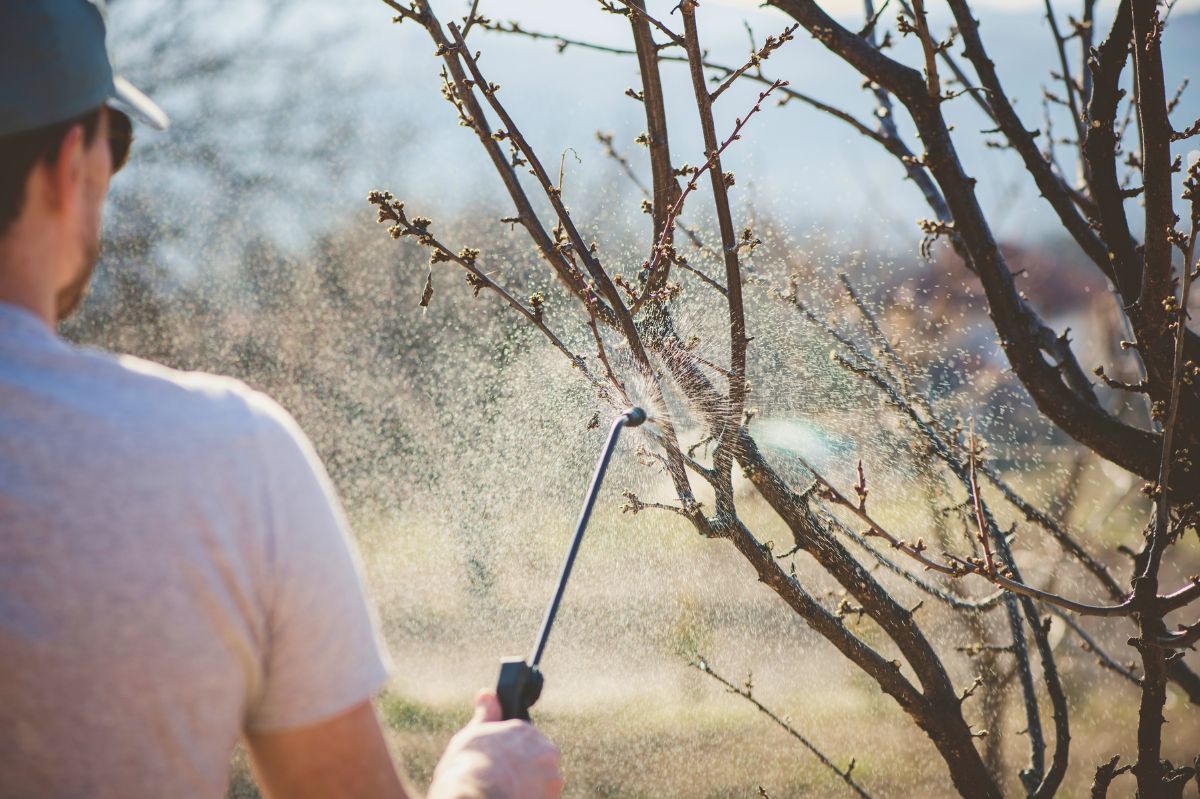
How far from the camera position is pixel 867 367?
1.91 m

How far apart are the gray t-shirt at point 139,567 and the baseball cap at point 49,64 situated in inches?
5.2

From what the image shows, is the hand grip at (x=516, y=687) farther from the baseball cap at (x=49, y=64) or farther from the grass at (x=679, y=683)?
the grass at (x=679, y=683)

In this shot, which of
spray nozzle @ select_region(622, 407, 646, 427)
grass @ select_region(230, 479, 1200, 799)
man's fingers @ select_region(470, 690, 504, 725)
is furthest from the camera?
grass @ select_region(230, 479, 1200, 799)

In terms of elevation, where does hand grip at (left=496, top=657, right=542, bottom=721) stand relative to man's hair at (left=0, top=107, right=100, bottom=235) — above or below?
below

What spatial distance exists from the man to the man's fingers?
0.15 meters

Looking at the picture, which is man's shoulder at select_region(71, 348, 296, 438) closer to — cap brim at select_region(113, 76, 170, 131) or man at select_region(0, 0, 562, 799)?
man at select_region(0, 0, 562, 799)

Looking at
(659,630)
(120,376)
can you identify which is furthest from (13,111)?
(659,630)

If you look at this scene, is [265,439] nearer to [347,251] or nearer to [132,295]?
[347,251]

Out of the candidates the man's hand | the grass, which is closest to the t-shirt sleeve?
the man's hand

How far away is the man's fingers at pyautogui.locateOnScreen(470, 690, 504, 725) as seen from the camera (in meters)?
0.82

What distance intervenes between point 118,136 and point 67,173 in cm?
9

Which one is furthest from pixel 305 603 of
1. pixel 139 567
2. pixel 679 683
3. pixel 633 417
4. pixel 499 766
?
pixel 679 683

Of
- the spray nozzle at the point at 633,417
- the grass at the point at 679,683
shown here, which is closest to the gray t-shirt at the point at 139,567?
the spray nozzle at the point at 633,417

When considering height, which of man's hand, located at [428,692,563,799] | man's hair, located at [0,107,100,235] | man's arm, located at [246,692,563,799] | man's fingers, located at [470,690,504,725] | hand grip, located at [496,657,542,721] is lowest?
man's arm, located at [246,692,563,799]
